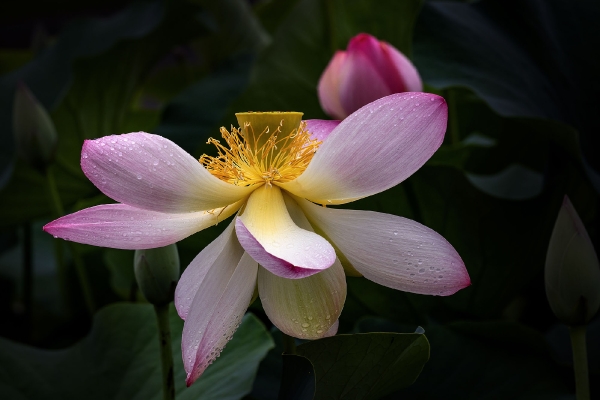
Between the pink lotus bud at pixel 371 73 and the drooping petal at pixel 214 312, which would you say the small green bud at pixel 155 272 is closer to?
the drooping petal at pixel 214 312

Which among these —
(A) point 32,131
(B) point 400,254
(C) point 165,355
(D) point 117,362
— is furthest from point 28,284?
(B) point 400,254

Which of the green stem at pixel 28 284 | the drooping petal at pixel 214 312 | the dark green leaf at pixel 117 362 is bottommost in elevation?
the green stem at pixel 28 284

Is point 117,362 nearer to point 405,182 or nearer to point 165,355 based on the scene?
point 165,355

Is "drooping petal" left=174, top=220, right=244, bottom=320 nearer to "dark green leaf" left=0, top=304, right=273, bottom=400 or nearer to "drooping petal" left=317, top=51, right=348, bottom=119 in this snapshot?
"dark green leaf" left=0, top=304, right=273, bottom=400

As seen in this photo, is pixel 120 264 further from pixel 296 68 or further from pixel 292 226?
pixel 292 226

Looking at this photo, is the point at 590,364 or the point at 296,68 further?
the point at 296,68

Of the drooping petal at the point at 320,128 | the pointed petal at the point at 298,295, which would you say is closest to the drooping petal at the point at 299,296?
the pointed petal at the point at 298,295

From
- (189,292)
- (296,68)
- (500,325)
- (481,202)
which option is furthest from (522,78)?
(189,292)
